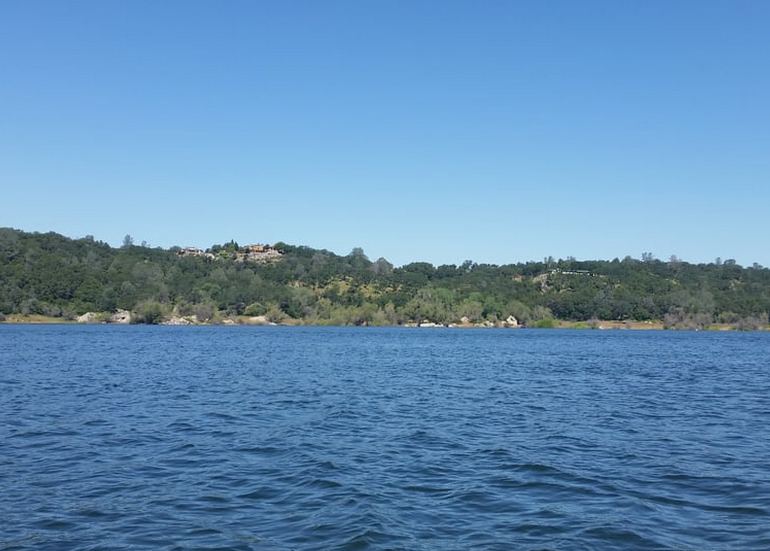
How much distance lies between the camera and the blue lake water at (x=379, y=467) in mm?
16000

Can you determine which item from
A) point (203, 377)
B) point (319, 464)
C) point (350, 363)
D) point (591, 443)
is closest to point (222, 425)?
point (319, 464)

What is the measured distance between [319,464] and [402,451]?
140 inches

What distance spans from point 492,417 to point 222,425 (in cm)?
1294

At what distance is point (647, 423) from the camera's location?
33125mm

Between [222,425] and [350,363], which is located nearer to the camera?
[222,425]

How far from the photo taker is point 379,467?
74.6ft

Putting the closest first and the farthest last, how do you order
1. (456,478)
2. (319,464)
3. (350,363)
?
(456,478)
(319,464)
(350,363)

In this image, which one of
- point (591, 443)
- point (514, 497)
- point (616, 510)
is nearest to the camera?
point (616, 510)

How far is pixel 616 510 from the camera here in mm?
17969

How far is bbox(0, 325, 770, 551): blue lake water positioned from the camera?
16.0m

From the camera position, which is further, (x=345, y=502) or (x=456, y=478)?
(x=456, y=478)

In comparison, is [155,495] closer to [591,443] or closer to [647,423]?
[591,443]

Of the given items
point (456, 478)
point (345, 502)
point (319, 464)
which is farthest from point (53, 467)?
point (456, 478)

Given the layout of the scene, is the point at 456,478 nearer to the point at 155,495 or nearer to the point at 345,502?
the point at 345,502
